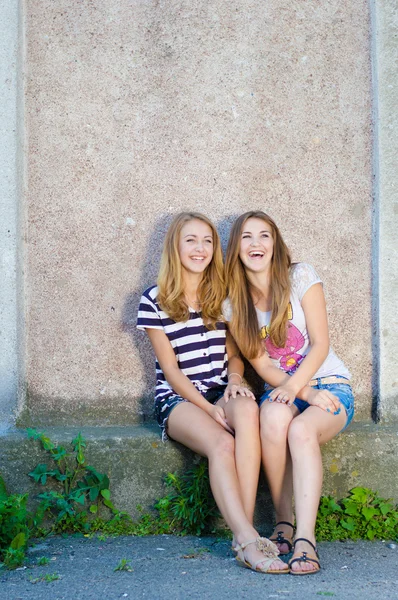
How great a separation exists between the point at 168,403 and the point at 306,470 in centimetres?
85

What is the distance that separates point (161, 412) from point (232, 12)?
2.28 m

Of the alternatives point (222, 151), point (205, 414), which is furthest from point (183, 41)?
point (205, 414)

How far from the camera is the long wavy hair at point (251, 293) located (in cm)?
350

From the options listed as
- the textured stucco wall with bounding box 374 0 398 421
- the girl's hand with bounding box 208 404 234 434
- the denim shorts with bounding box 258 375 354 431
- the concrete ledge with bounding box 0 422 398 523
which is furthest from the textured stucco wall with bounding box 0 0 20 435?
the textured stucco wall with bounding box 374 0 398 421

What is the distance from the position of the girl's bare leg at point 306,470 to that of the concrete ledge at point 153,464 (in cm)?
43

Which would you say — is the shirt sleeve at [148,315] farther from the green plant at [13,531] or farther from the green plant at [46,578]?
the green plant at [46,578]

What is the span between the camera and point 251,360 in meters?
3.55

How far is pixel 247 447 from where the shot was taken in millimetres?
3178

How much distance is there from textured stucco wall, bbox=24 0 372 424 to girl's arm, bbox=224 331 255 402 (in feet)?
1.64

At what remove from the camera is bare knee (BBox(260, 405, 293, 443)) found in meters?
3.15

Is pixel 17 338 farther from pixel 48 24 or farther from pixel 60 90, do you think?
pixel 48 24

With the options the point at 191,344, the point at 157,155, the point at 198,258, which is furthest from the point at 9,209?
the point at 191,344

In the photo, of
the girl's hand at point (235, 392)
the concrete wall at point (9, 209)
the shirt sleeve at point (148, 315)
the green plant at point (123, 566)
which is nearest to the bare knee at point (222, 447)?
the girl's hand at point (235, 392)

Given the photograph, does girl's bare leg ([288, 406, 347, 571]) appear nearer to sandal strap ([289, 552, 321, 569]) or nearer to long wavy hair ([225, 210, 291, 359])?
sandal strap ([289, 552, 321, 569])
